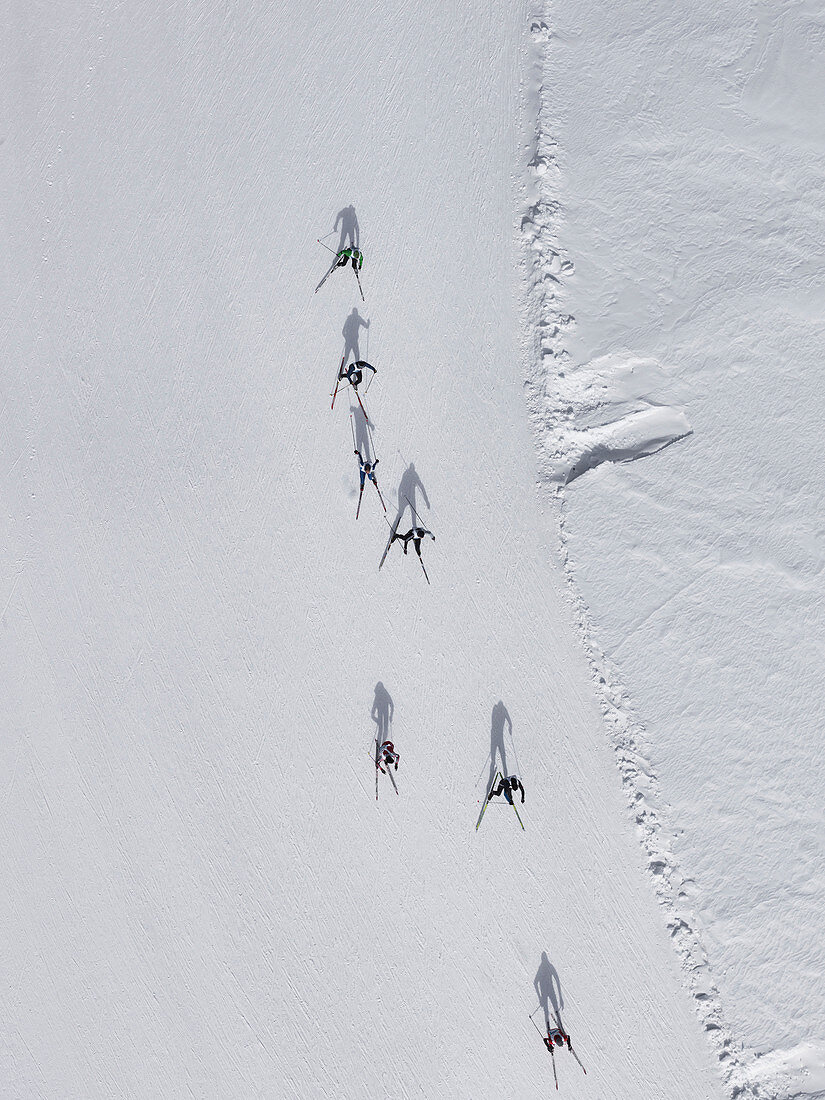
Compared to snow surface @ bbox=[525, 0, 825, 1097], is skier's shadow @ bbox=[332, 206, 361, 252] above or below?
above

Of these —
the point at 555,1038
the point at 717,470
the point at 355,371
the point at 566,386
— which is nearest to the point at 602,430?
the point at 566,386

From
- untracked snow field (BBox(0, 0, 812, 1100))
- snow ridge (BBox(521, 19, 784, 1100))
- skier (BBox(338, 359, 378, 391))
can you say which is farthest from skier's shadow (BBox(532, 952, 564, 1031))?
skier (BBox(338, 359, 378, 391))

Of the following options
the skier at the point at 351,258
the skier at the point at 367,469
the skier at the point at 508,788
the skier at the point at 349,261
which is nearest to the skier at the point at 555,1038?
the skier at the point at 508,788

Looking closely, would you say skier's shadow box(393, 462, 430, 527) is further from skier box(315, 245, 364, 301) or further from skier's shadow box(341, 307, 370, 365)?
skier box(315, 245, 364, 301)

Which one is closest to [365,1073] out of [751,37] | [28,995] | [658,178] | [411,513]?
[28,995]

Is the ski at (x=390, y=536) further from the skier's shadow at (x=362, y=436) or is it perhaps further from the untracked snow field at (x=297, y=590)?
the skier's shadow at (x=362, y=436)
